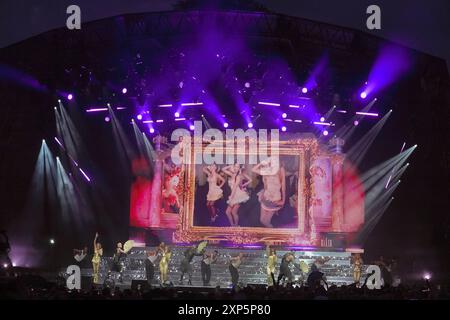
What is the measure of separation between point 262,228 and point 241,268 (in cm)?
207

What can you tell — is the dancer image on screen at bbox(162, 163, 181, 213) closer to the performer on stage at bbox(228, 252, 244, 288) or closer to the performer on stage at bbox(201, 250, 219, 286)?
the performer on stage at bbox(201, 250, 219, 286)

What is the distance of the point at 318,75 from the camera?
693 inches

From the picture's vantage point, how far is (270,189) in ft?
64.7

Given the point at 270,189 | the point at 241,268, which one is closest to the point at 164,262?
the point at 241,268

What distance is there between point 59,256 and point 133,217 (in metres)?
2.82

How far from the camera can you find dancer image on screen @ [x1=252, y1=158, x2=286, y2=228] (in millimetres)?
19594

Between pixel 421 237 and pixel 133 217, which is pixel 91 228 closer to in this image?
pixel 133 217

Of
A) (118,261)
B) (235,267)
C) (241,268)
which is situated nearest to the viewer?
(235,267)

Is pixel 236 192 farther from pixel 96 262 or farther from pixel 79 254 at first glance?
pixel 79 254

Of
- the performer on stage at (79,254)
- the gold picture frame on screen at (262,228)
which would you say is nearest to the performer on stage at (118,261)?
the performer on stage at (79,254)

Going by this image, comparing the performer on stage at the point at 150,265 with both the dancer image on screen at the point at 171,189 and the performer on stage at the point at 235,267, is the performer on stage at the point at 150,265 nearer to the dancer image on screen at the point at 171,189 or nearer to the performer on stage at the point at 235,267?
the performer on stage at the point at 235,267

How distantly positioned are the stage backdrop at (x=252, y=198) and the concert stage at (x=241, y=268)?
1338 millimetres

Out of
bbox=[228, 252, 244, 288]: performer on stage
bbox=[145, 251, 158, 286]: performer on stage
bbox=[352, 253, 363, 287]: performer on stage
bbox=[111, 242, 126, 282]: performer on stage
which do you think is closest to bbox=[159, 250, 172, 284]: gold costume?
bbox=[145, 251, 158, 286]: performer on stage

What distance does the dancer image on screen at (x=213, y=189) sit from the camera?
19.9 metres
